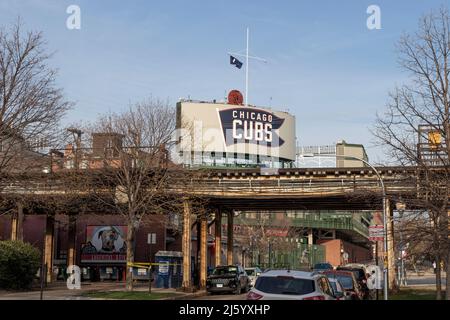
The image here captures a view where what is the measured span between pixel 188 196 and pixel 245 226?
1752 inches

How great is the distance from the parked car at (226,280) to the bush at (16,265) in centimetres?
1041

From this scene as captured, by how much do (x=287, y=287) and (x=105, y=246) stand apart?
40.8 meters

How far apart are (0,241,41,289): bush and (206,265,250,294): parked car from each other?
1041 cm

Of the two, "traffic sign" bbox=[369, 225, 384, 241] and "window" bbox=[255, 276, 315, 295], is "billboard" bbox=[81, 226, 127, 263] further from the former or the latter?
"window" bbox=[255, 276, 315, 295]

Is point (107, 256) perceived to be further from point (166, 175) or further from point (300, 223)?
point (300, 223)

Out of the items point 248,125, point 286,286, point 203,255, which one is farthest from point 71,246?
point 286,286

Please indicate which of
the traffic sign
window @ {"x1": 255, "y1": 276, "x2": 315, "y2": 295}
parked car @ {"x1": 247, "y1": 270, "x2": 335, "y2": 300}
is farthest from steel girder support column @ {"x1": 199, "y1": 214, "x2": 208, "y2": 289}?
window @ {"x1": 255, "y1": 276, "x2": 315, "y2": 295}

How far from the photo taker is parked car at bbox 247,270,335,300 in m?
14.5

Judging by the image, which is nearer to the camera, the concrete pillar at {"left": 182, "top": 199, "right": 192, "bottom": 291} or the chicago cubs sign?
the concrete pillar at {"left": 182, "top": 199, "right": 192, "bottom": 291}

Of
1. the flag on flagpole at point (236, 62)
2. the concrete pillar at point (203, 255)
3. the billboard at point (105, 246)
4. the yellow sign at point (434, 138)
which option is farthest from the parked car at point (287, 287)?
the flag on flagpole at point (236, 62)

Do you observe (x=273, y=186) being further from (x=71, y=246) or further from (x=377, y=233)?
(x=71, y=246)

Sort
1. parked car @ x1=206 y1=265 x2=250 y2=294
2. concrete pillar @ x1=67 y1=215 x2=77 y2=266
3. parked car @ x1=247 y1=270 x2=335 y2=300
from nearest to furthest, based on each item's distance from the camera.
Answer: parked car @ x1=247 y1=270 x2=335 y2=300 < parked car @ x1=206 y1=265 x2=250 y2=294 < concrete pillar @ x1=67 y1=215 x2=77 y2=266

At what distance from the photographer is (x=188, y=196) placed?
3925 centimetres
